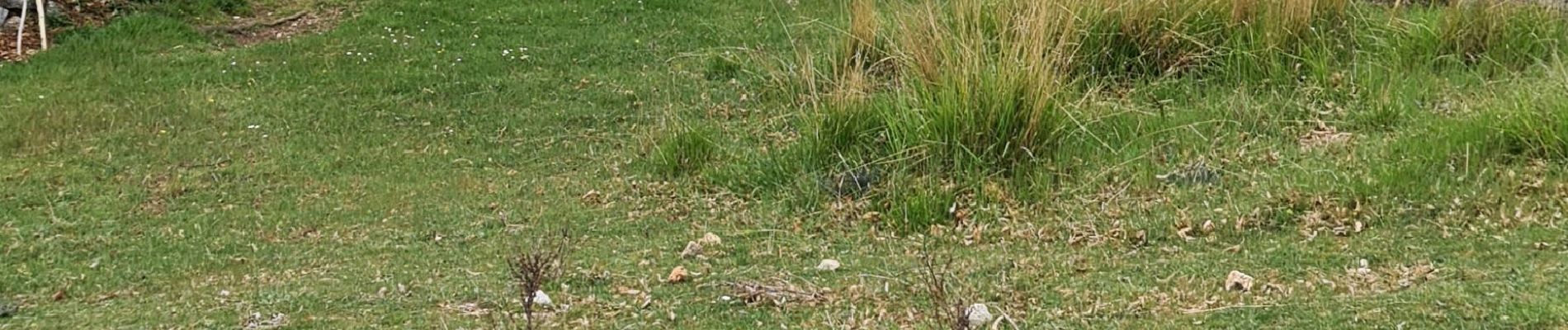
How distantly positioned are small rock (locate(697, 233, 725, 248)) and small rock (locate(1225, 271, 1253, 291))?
1608 millimetres

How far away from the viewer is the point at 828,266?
14.6 feet

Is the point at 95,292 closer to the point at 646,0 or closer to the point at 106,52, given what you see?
the point at 106,52

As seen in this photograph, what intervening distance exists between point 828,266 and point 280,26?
5.54 meters

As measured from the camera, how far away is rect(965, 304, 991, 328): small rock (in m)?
3.70

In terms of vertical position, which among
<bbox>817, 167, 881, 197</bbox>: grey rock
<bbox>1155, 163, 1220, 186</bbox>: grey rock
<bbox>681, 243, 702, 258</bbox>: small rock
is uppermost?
<bbox>1155, 163, 1220, 186</bbox>: grey rock

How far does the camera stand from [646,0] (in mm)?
9070

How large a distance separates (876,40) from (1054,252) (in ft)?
7.97

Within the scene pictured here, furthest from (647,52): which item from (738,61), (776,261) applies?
(776,261)

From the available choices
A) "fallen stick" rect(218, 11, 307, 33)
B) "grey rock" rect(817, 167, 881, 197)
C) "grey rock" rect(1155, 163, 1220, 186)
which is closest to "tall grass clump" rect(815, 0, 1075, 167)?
"grey rock" rect(817, 167, 881, 197)

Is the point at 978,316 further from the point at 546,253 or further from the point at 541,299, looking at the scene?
the point at 546,253

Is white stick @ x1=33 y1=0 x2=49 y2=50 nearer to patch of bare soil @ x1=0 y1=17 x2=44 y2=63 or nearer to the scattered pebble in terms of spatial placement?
patch of bare soil @ x1=0 y1=17 x2=44 y2=63

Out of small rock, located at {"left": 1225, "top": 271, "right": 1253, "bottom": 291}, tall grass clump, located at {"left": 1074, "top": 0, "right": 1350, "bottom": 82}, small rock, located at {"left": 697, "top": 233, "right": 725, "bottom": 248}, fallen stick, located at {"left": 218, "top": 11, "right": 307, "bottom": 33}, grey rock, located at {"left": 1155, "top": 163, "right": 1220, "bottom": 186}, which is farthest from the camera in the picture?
fallen stick, located at {"left": 218, "top": 11, "right": 307, "bottom": 33}

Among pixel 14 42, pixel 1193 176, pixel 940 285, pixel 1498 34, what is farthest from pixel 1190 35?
pixel 14 42

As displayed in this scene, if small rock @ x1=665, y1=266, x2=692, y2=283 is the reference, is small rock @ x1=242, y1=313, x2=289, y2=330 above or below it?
above
